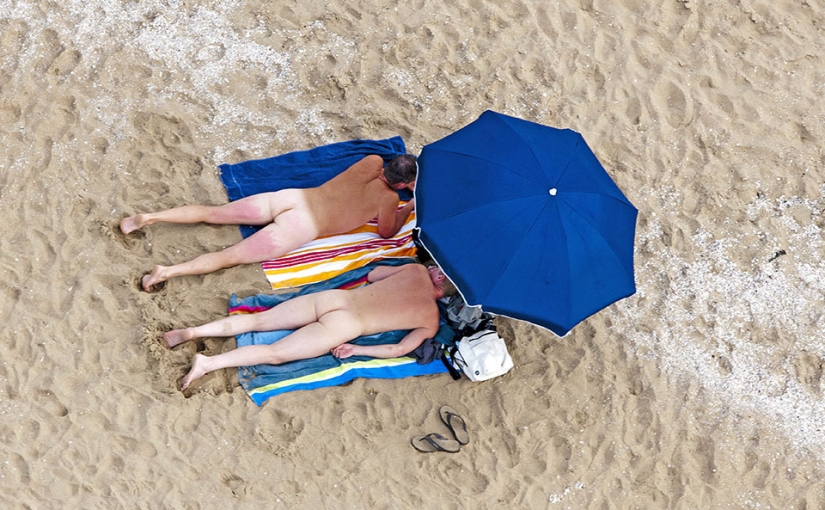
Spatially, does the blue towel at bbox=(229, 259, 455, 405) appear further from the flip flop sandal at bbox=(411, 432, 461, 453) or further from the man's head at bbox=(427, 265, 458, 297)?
the flip flop sandal at bbox=(411, 432, 461, 453)

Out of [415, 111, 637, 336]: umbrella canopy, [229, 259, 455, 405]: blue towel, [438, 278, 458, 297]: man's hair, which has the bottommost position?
[229, 259, 455, 405]: blue towel

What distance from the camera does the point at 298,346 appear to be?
15.6ft

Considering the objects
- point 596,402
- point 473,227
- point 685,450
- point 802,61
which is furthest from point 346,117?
point 802,61

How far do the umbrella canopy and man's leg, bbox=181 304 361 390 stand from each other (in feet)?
3.36

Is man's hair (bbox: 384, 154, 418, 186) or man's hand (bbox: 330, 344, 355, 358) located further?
man's hair (bbox: 384, 154, 418, 186)

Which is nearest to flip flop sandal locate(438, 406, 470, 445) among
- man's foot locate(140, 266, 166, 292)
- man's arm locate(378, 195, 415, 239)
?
man's arm locate(378, 195, 415, 239)

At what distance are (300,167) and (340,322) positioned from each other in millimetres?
1454

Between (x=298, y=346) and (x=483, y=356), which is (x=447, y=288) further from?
(x=298, y=346)

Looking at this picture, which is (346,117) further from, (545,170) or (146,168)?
(545,170)

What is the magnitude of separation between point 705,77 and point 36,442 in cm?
602

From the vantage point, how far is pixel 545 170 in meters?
4.08

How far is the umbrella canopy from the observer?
3982 mm

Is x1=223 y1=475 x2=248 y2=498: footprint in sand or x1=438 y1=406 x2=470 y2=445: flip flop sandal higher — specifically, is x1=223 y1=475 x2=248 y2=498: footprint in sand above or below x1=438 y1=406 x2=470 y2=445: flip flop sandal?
below

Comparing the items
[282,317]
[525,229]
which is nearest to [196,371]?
[282,317]
